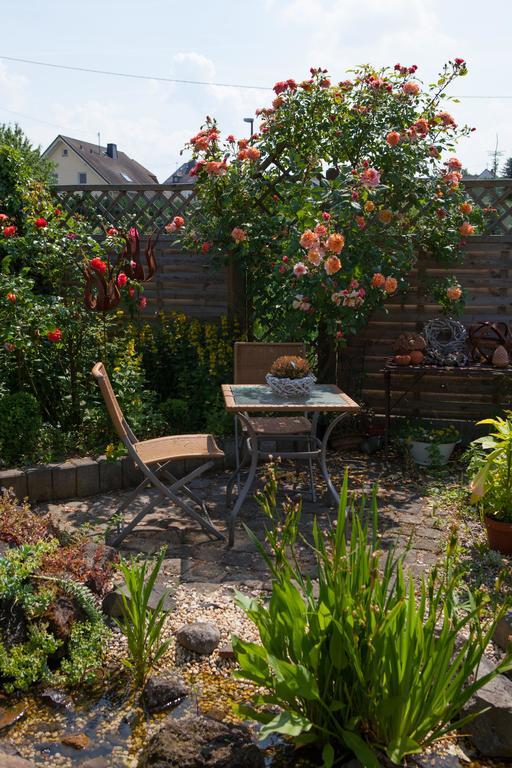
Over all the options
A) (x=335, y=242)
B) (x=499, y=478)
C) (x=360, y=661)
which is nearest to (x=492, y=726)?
(x=360, y=661)

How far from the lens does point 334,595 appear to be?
210 cm

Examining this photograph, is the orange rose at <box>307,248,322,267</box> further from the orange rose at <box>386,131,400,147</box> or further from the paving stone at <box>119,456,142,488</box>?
the paving stone at <box>119,456,142,488</box>

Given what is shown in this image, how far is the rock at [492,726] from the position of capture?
231 cm

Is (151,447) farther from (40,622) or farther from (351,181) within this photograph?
(351,181)

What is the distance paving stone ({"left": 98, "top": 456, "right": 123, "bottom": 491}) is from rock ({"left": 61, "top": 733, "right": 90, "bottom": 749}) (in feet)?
8.30

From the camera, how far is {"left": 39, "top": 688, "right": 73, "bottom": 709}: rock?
259cm

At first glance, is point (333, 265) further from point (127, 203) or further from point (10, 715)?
point (10, 715)

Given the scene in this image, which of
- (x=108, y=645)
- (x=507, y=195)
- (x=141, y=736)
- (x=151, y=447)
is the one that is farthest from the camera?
(x=507, y=195)

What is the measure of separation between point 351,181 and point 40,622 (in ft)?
12.7

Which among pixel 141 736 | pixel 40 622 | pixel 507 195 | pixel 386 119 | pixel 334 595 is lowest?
pixel 141 736

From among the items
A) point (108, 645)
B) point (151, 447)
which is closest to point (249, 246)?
point (151, 447)

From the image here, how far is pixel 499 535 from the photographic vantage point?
12.0ft

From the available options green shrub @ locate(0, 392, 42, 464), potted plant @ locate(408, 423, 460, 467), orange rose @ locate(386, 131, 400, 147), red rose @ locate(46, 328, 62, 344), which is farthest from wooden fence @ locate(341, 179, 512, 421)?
green shrub @ locate(0, 392, 42, 464)

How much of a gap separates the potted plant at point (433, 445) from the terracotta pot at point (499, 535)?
1814 mm
